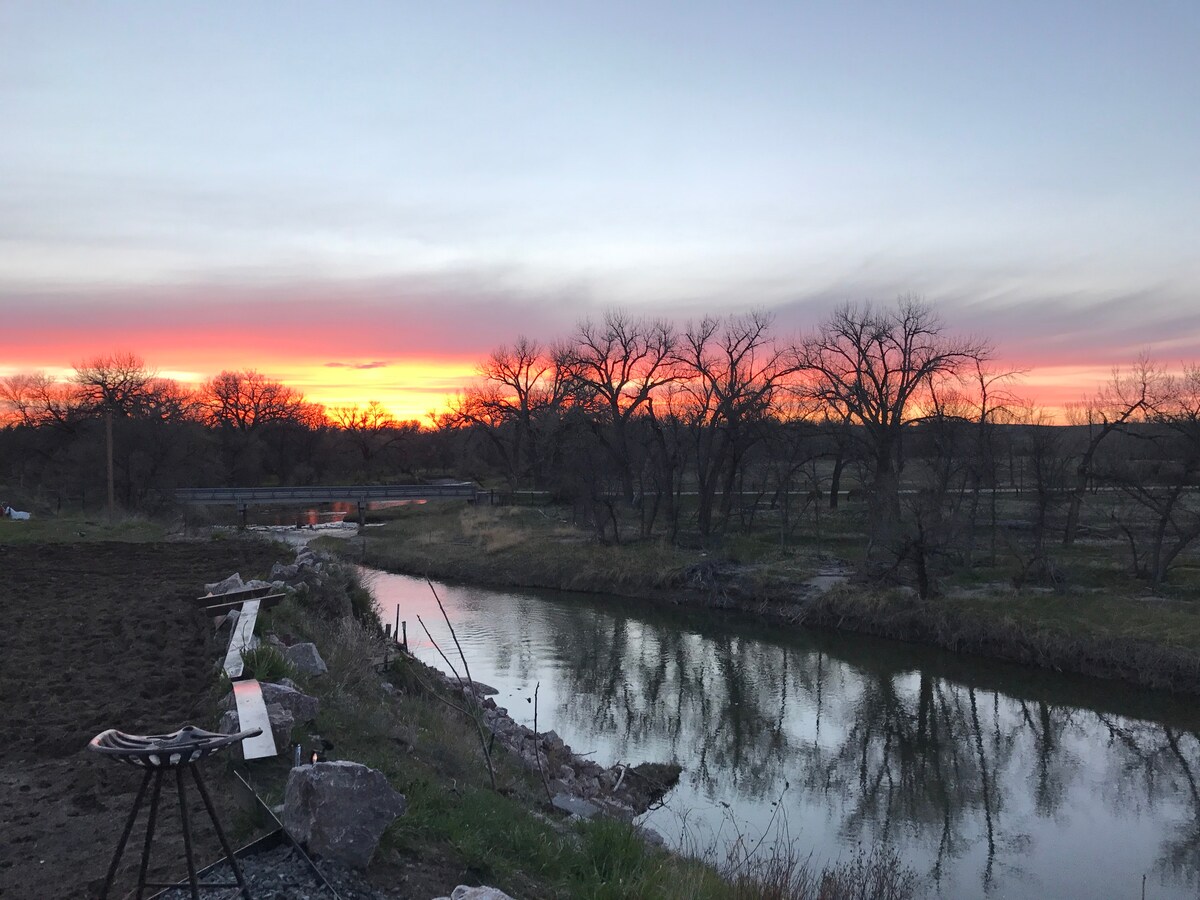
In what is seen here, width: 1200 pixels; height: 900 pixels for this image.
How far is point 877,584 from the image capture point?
82.8ft

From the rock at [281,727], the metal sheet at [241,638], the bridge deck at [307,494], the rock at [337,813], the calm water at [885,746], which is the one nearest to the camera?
the rock at [337,813]

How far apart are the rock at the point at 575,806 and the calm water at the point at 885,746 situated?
1.46 m

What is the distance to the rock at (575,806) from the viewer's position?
919cm

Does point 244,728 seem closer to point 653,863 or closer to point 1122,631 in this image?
point 653,863

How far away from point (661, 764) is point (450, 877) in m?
9.07

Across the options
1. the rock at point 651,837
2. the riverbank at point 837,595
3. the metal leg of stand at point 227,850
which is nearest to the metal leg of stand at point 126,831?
the metal leg of stand at point 227,850

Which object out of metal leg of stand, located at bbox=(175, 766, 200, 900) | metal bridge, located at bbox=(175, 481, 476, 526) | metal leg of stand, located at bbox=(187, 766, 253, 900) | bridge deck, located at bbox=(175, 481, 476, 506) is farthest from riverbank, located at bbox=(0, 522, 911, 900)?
bridge deck, located at bbox=(175, 481, 476, 506)

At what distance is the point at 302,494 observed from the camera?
50.6 metres

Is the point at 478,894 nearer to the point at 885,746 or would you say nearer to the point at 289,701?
the point at 289,701

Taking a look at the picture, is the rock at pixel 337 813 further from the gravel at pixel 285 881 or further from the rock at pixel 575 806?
the rock at pixel 575 806

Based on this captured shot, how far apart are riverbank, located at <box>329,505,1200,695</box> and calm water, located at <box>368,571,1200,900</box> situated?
2.40 ft

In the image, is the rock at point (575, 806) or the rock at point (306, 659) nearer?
the rock at point (306, 659)

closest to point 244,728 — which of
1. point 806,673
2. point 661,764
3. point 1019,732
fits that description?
point 661,764

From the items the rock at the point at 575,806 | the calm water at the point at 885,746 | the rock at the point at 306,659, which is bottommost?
the calm water at the point at 885,746
